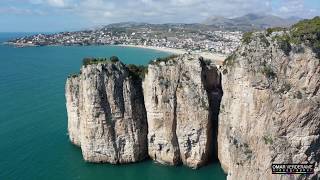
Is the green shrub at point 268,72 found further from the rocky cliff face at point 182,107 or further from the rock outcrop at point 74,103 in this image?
the rock outcrop at point 74,103

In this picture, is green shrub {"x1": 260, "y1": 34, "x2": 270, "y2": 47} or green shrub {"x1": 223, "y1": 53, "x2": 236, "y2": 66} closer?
green shrub {"x1": 260, "y1": 34, "x2": 270, "y2": 47}

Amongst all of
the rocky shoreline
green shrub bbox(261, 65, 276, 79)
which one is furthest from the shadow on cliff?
green shrub bbox(261, 65, 276, 79)

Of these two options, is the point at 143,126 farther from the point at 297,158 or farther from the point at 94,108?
the point at 297,158

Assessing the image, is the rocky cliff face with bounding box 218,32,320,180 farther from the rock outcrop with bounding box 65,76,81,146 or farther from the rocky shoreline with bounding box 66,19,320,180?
the rock outcrop with bounding box 65,76,81,146

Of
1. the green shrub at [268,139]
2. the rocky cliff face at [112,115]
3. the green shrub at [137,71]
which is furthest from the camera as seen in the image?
the green shrub at [137,71]

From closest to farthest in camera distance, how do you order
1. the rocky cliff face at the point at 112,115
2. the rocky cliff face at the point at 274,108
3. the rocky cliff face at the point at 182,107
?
the rocky cliff face at the point at 274,108 < the rocky cliff face at the point at 182,107 < the rocky cliff face at the point at 112,115

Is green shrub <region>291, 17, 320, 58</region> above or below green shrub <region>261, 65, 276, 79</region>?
above

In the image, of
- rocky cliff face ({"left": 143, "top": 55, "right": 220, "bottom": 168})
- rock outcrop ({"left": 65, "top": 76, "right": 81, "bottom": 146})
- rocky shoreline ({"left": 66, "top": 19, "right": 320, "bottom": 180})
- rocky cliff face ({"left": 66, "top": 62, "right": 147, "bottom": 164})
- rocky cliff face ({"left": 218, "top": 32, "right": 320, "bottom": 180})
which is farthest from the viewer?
rock outcrop ({"left": 65, "top": 76, "right": 81, "bottom": 146})

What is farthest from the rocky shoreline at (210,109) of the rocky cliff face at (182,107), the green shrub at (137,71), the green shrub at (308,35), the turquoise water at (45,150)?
the turquoise water at (45,150)
